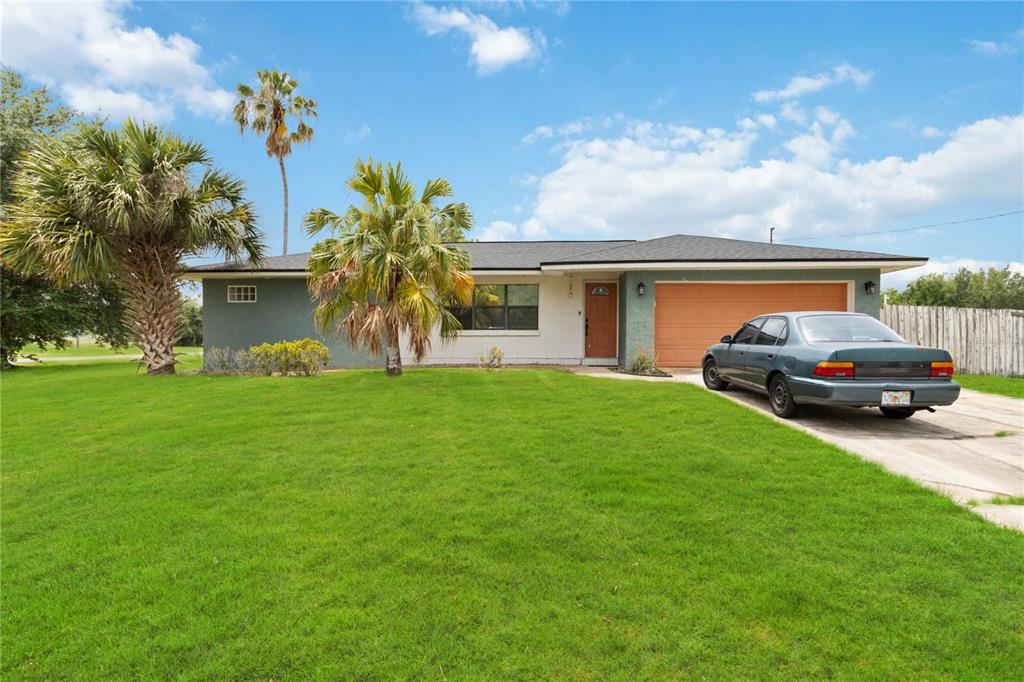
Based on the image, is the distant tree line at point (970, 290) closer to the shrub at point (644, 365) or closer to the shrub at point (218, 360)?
the shrub at point (644, 365)

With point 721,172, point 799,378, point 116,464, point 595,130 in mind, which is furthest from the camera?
point 721,172

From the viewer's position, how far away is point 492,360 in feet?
43.8

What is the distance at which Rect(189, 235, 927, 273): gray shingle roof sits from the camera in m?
12.2

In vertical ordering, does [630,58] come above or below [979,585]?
above

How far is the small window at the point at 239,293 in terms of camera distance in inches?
577

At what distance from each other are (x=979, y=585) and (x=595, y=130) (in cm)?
1864

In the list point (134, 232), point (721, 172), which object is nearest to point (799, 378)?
point (134, 232)

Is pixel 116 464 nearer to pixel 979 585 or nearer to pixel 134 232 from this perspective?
pixel 979 585

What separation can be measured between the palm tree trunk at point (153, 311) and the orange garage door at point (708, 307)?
1352 cm

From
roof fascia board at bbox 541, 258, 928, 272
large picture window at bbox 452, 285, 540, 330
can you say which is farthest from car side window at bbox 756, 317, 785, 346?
large picture window at bbox 452, 285, 540, 330

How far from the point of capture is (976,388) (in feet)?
33.4

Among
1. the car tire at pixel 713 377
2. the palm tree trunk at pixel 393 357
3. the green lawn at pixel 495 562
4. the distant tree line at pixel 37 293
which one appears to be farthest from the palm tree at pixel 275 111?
the car tire at pixel 713 377

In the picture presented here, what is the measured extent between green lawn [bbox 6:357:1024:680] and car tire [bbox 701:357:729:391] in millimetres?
3238

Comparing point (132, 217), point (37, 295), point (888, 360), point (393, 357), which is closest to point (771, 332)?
point (888, 360)
